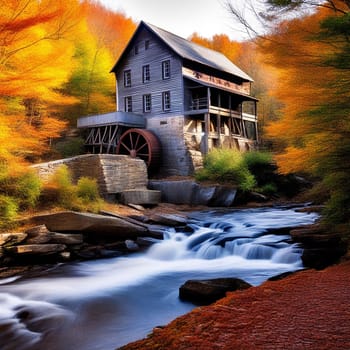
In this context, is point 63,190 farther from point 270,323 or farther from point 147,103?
point 147,103

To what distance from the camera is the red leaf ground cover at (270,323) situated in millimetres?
2488

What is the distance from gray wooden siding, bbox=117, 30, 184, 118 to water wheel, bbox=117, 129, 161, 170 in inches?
76.9

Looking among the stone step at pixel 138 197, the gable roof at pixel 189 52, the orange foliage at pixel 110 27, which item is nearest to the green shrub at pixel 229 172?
the stone step at pixel 138 197

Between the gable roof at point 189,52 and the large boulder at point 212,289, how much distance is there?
18027 mm

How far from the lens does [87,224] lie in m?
9.02

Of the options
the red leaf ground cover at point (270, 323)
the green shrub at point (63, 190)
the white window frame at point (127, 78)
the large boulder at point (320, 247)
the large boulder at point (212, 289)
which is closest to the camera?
the red leaf ground cover at point (270, 323)

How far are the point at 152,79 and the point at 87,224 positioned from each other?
16126 millimetres

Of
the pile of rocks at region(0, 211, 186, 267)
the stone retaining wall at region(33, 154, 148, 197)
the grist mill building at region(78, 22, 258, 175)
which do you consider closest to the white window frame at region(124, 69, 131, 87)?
the grist mill building at region(78, 22, 258, 175)

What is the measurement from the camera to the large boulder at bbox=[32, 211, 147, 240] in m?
8.88

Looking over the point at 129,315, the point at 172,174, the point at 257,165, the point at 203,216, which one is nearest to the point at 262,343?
the point at 129,315

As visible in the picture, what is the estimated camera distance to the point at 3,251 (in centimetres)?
772

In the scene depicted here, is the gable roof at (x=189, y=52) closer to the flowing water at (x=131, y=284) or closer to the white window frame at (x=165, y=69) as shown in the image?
the white window frame at (x=165, y=69)

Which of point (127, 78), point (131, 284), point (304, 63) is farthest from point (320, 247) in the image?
point (127, 78)

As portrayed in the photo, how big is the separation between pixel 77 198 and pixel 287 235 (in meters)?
5.80
